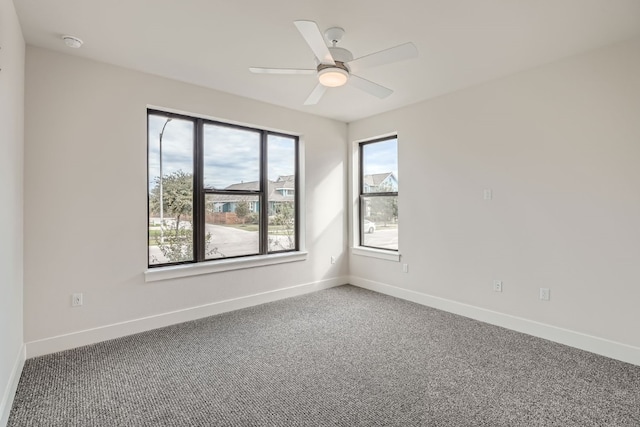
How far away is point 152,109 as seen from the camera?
11.3 feet

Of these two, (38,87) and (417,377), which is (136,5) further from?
(417,377)

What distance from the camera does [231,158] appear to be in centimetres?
409

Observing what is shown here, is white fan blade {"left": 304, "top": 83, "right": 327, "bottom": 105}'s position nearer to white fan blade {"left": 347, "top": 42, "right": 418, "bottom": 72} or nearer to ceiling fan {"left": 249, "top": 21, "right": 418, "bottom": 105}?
ceiling fan {"left": 249, "top": 21, "right": 418, "bottom": 105}

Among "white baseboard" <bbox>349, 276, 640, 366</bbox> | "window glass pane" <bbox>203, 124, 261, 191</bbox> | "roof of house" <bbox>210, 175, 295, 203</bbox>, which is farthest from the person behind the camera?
"roof of house" <bbox>210, 175, 295, 203</bbox>

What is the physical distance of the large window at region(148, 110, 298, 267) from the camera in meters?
3.55

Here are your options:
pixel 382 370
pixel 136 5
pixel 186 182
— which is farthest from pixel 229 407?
pixel 136 5

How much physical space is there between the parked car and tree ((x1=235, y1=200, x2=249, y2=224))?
1870 millimetres

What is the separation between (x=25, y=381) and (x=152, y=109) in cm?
255

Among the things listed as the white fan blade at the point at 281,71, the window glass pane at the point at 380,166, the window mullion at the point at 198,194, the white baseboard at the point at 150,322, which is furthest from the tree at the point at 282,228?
the white fan blade at the point at 281,71

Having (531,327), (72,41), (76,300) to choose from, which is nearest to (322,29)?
(72,41)

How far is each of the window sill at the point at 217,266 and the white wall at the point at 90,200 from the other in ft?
0.22

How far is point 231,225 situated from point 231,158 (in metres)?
0.83

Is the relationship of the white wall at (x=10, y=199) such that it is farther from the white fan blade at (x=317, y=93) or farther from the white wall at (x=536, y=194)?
the white wall at (x=536, y=194)

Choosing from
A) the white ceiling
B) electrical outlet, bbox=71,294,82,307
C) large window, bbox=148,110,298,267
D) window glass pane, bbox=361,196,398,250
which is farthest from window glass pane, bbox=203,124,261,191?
window glass pane, bbox=361,196,398,250
